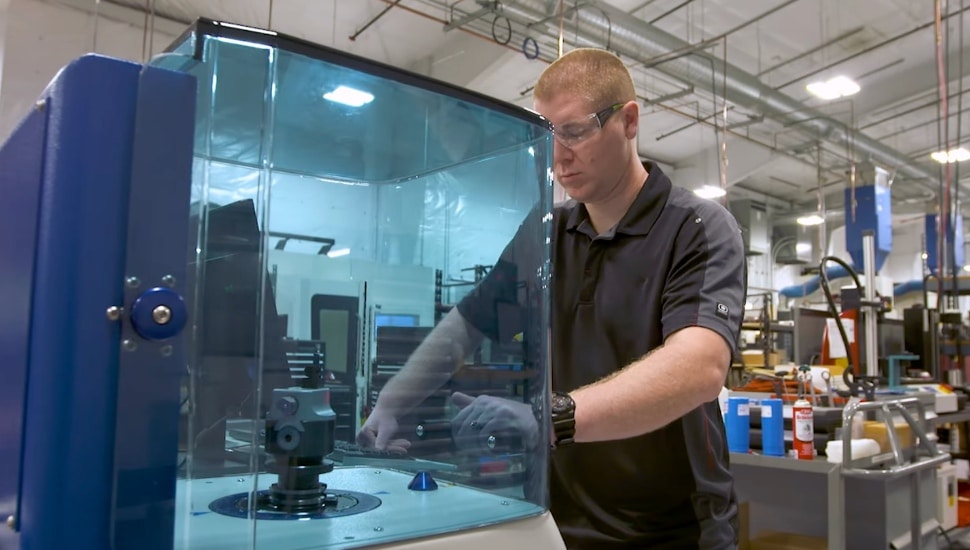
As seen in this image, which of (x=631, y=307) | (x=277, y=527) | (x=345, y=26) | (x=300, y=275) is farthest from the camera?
(x=345, y=26)

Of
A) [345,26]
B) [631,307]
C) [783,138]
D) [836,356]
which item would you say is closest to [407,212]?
[631,307]

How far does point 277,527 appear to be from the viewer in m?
0.56

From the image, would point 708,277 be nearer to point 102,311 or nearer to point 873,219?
point 102,311

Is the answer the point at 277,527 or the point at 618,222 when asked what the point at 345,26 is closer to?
the point at 618,222

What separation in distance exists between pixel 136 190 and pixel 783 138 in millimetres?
7296

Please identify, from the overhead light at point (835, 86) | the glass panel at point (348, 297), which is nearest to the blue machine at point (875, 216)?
the overhead light at point (835, 86)

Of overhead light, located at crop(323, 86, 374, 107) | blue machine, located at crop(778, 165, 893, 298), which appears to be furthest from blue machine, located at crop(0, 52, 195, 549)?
blue machine, located at crop(778, 165, 893, 298)

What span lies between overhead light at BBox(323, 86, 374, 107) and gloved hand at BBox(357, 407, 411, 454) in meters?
0.35

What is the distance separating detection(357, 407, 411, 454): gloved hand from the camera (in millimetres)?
774

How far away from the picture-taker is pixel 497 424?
0.73 meters

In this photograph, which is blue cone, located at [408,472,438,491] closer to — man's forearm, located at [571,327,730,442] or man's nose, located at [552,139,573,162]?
man's forearm, located at [571,327,730,442]

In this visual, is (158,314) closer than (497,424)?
Yes

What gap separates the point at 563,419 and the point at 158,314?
0.43m

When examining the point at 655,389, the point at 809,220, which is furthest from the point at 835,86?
the point at 655,389
